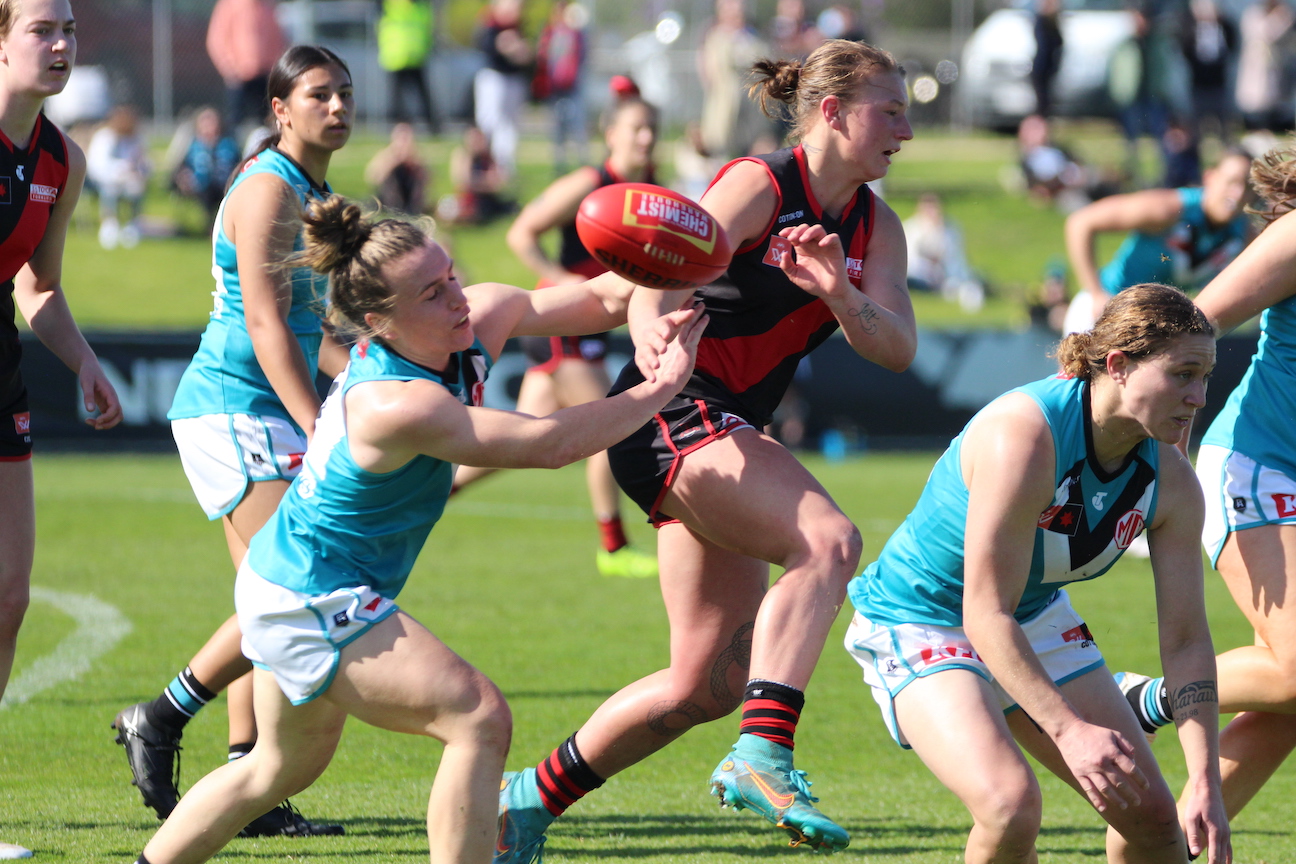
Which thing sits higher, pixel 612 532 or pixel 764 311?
pixel 764 311

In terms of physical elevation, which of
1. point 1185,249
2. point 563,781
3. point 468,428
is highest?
point 468,428

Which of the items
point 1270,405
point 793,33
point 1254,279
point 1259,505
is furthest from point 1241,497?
point 793,33

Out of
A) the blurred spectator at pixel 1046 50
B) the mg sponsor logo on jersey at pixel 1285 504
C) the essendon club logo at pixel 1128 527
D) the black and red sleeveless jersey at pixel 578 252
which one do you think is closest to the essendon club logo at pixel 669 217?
the essendon club logo at pixel 1128 527

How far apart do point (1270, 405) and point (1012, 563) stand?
4.42ft

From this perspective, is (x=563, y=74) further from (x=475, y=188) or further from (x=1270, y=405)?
(x=1270, y=405)

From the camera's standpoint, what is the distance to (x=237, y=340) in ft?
14.8

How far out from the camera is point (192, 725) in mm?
5758

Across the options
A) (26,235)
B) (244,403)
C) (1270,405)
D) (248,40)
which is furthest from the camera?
(248,40)

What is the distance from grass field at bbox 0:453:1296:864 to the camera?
4426 mm

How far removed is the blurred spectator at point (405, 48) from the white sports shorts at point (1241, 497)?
56.5 ft

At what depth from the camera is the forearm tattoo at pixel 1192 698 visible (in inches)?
137

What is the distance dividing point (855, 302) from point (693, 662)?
1081mm

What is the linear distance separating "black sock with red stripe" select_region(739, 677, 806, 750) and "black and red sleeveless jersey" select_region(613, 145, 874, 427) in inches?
30.8

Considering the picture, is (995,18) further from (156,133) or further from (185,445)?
(185,445)
